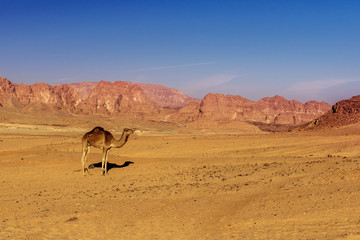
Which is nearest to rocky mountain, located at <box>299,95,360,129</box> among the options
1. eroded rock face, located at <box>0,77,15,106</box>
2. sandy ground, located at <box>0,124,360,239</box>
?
sandy ground, located at <box>0,124,360,239</box>

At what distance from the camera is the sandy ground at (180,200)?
9.02m

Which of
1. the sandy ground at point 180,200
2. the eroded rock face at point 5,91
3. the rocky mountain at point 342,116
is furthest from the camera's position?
the eroded rock face at point 5,91

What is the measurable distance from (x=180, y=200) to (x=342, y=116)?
50.0 meters

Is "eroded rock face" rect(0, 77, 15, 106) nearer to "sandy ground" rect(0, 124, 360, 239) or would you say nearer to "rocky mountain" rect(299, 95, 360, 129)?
"rocky mountain" rect(299, 95, 360, 129)

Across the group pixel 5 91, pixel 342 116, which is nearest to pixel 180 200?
pixel 342 116

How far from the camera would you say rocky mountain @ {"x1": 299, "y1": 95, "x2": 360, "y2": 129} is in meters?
52.9

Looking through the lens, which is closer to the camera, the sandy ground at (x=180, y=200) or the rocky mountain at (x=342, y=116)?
the sandy ground at (x=180, y=200)

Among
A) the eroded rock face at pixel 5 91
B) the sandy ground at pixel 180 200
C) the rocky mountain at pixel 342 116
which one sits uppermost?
the eroded rock face at pixel 5 91

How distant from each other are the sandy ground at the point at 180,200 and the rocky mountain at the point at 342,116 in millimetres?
34659

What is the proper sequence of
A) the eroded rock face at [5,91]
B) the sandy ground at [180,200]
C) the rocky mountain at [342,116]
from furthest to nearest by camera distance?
1. the eroded rock face at [5,91]
2. the rocky mountain at [342,116]
3. the sandy ground at [180,200]

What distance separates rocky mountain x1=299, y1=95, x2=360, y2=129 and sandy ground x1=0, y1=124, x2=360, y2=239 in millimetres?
34659

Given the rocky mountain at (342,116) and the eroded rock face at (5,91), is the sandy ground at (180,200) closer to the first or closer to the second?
the rocky mountain at (342,116)

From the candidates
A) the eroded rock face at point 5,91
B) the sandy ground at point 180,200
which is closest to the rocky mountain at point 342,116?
the sandy ground at point 180,200

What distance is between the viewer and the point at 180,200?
12.5 metres
